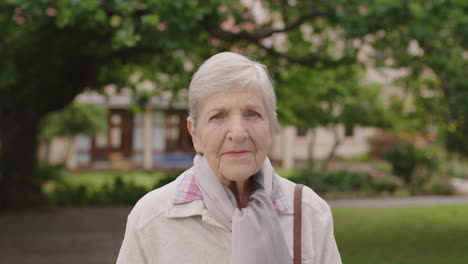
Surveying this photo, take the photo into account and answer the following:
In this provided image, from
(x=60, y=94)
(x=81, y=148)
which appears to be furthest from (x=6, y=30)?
(x=81, y=148)

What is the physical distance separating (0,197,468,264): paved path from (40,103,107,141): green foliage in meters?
10.4

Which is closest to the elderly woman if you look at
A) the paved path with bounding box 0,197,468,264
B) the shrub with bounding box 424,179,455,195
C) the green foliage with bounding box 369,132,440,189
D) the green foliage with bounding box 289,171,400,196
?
the paved path with bounding box 0,197,468,264

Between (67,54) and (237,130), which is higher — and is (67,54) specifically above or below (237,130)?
above

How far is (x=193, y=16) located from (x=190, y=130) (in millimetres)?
6494

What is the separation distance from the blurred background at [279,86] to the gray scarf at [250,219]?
2719 mm

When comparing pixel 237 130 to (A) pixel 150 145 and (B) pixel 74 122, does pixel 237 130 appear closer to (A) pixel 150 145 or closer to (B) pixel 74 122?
(B) pixel 74 122

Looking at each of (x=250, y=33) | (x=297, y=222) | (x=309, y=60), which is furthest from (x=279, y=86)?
(x=297, y=222)

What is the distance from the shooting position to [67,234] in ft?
42.0

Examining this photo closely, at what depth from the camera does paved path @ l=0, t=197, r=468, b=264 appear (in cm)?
1025

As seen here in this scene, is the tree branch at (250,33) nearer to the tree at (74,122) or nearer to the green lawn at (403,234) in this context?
the green lawn at (403,234)

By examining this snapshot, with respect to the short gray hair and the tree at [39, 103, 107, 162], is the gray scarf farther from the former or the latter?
the tree at [39, 103, 107, 162]

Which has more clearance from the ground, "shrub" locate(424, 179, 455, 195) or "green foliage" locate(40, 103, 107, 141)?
"green foliage" locate(40, 103, 107, 141)

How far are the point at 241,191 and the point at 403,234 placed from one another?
10.9 meters

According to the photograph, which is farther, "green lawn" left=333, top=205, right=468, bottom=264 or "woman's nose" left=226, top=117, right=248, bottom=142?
"green lawn" left=333, top=205, right=468, bottom=264
